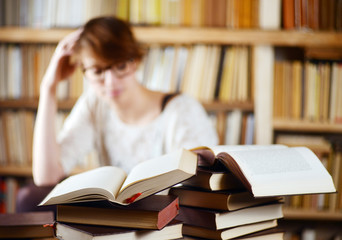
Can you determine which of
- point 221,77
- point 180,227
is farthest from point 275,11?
point 180,227

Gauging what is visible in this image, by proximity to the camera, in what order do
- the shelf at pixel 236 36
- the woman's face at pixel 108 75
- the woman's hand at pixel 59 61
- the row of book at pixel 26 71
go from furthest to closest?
the row of book at pixel 26 71, the shelf at pixel 236 36, the woman's hand at pixel 59 61, the woman's face at pixel 108 75

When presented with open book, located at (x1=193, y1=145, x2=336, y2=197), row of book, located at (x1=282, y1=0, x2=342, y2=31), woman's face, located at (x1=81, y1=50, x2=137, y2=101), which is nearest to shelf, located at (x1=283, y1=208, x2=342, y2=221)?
row of book, located at (x1=282, y1=0, x2=342, y2=31)

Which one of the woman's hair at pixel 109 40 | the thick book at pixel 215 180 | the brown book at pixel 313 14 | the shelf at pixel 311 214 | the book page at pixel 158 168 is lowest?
the shelf at pixel 311 214

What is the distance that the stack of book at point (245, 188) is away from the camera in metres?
0.67

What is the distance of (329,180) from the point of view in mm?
687

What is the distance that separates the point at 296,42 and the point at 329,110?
375mm

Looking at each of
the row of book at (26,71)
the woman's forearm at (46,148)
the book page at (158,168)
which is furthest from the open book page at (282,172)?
the row of book at (26,71)

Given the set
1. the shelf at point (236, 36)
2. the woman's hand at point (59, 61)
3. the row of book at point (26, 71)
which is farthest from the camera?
the row of book at point (26, 71)

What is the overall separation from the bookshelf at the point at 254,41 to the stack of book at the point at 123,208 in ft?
4.39

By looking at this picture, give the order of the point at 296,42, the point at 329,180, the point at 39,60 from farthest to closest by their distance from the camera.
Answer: the point at 39,60 → the point at 296,42 → the point at 329,180

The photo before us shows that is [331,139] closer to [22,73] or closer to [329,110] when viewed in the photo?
[329,110]

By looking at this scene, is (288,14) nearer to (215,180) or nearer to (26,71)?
(26,71)

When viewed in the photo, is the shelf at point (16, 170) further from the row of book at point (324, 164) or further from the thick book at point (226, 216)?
the thick book at point (226, 216)

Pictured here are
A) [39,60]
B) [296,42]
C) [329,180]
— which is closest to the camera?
[329,180]
